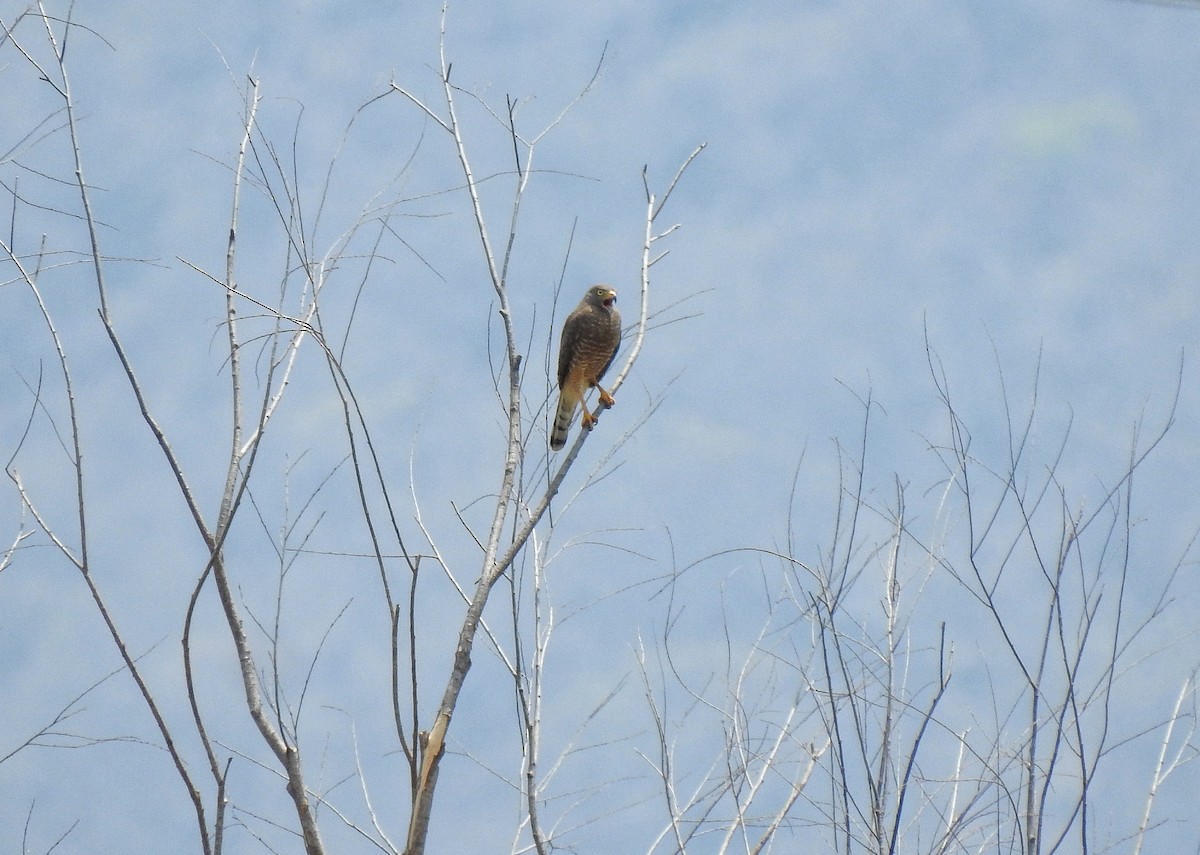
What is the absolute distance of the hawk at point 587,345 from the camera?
14.6ft

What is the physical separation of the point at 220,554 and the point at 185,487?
14cm

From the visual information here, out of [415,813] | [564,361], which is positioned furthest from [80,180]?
[564,361]

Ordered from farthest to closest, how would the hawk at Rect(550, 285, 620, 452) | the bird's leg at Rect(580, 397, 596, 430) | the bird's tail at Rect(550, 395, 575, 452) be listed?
1. the bird's tail at Rect(550, 395, 575, 452)
2. the hawk at Rect(550, 285, 620, 452)
3. the bird's leg at Rect(580, 397, 596, 430)

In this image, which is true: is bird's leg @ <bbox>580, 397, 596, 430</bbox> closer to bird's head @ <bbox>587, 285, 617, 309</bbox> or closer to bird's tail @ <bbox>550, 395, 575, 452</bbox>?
bird's tail @ <bbox>550, 395, 575, 452</bbox>

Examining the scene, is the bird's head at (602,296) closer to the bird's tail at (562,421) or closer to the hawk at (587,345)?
the hawk at (587,345)

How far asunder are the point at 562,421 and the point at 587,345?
1.21 ft

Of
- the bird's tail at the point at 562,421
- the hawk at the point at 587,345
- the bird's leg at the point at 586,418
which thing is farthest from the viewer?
the bird's tail at the point at 562,421

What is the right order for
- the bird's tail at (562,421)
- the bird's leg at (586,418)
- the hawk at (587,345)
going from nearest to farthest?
the bird's leg at (586,418) → the hawk at (587,345) → the bird's tail at (562,421)

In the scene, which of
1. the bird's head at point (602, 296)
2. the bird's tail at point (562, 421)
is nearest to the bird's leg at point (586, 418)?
the bird's tail at point (562, 421)

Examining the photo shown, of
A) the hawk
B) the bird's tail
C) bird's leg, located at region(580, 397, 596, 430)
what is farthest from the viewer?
the bird's tail

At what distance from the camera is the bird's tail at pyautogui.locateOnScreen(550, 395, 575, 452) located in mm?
4566

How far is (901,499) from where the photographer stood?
2590mm

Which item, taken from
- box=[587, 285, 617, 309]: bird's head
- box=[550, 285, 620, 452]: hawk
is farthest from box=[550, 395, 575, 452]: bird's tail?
box=[587, 285, 617, 309]: bird's head

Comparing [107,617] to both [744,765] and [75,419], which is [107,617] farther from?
[744,765]
